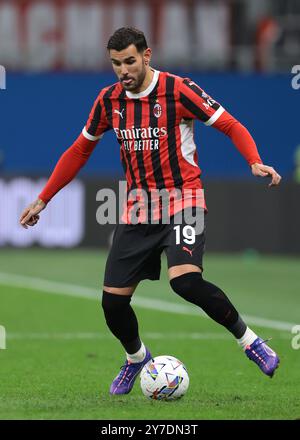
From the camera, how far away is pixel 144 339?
10859 mm

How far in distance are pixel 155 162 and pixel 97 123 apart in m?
0.53

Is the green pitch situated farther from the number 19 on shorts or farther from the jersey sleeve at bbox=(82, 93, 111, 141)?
the jersey sleeve at bbox=(82, 93, 111, 141)

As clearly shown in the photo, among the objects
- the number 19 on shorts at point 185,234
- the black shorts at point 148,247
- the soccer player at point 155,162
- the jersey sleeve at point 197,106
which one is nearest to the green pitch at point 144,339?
the soccer player at point 155,162

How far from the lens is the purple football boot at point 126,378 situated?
25.9ft

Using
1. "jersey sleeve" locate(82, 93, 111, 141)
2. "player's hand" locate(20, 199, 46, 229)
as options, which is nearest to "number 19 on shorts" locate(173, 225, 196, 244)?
"jersey sleeve" locate(82, 93, 111, 141)

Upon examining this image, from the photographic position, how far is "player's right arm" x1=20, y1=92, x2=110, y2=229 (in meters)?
8.03

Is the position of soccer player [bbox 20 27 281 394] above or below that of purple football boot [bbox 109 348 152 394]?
above

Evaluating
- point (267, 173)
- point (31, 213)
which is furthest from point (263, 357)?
point (31, 213)

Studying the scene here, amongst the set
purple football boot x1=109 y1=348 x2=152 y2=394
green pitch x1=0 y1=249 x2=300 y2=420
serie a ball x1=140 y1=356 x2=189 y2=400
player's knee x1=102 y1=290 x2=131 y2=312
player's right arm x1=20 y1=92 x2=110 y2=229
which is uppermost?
player's right arm x1=20 y1=92 x2=110 y2=229

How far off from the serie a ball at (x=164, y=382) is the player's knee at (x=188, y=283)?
0.48 meters

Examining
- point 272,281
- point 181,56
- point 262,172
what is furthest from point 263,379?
point 181,56

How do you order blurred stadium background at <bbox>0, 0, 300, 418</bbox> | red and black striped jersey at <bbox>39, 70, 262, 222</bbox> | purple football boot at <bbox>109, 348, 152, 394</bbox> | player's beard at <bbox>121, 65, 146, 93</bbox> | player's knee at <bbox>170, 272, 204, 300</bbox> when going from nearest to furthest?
player's knee at <bbox>170, 272, 204, 300</bbox> < player's beard at <bbox>121, 65, 146, 93</bbox> < red and black striped jersey at <bbox>39, 70, 262, 222</bbox> < purple football boot at <bbox>109, 348, 152, 394</bbox> < blurred stadium background at <bbox>0, 0, 300, 418</bbox>

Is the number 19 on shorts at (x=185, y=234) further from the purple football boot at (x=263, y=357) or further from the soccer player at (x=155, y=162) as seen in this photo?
the purple football boot at (x=263, y=357)
